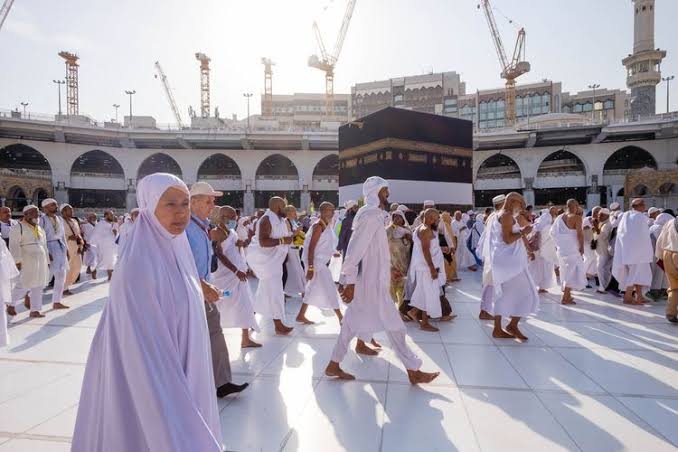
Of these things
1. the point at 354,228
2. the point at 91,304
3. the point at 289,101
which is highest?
the point at 289,101

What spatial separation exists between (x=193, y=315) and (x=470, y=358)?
9.95 feet

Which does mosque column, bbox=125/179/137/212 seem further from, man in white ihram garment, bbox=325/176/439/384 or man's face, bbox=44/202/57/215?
man in white ihram garment, bbox=325/176/439/384

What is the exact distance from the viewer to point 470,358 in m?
3.76

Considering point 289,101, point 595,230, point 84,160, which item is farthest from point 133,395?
point 289,101

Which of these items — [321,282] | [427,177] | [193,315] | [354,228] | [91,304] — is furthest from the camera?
[427,177]

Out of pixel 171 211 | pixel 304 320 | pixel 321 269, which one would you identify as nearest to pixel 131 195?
pixel 304 320

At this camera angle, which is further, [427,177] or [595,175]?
[595,175]

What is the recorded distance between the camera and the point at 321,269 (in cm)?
507

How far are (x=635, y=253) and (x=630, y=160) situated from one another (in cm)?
3804

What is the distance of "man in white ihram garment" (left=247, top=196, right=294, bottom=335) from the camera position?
4.52 metres

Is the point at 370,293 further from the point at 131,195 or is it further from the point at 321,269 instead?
the point at 131,195

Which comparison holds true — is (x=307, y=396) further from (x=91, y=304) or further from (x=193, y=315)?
(x=91, y=304)

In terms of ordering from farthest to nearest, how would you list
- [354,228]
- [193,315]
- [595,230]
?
1. [595,230]
2. [354,228]
3. [193,315]

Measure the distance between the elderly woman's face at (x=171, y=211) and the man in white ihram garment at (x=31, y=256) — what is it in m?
5.11
